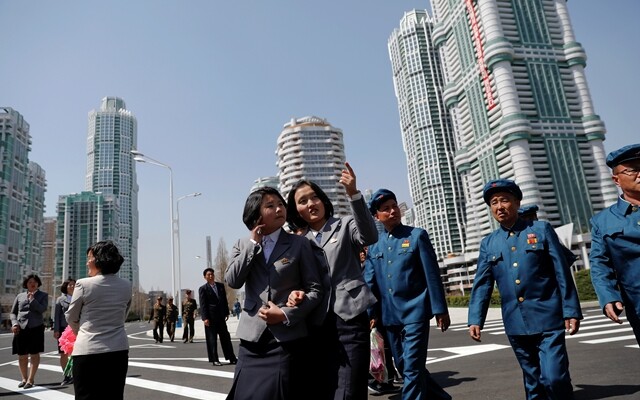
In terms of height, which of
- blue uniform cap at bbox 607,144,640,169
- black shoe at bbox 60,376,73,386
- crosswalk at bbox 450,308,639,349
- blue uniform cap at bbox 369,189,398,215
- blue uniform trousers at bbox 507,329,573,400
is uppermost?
blue uniform cap at bbox 369,189,398,215

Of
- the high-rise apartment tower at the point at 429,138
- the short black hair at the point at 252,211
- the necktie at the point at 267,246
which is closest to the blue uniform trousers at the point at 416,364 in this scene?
the necktie at the point at 267,246

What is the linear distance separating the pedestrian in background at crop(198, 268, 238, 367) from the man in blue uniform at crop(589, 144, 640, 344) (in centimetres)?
731

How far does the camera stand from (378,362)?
17.7 ft

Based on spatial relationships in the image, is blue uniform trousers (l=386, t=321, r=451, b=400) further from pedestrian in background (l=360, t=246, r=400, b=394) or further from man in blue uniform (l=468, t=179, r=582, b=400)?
pedestrian in background (l=360, t=246, r=400, b=394)

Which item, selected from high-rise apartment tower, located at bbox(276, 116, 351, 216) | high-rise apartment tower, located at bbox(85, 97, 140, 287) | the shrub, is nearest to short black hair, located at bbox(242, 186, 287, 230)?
the shrub

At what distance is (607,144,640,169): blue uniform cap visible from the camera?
3172 mm

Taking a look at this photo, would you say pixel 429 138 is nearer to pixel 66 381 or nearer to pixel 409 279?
pixel 66 381

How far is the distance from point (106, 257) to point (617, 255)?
405cm

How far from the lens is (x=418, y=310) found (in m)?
4.17

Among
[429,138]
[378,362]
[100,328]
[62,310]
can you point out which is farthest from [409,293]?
[429,138]

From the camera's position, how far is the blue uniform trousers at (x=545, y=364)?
3471 mm

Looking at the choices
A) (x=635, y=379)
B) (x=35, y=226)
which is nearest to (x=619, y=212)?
(x=635, y=379)

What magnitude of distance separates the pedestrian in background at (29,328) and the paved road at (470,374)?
0.36 meters

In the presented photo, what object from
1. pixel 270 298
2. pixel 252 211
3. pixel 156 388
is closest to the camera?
pixel 270 298
